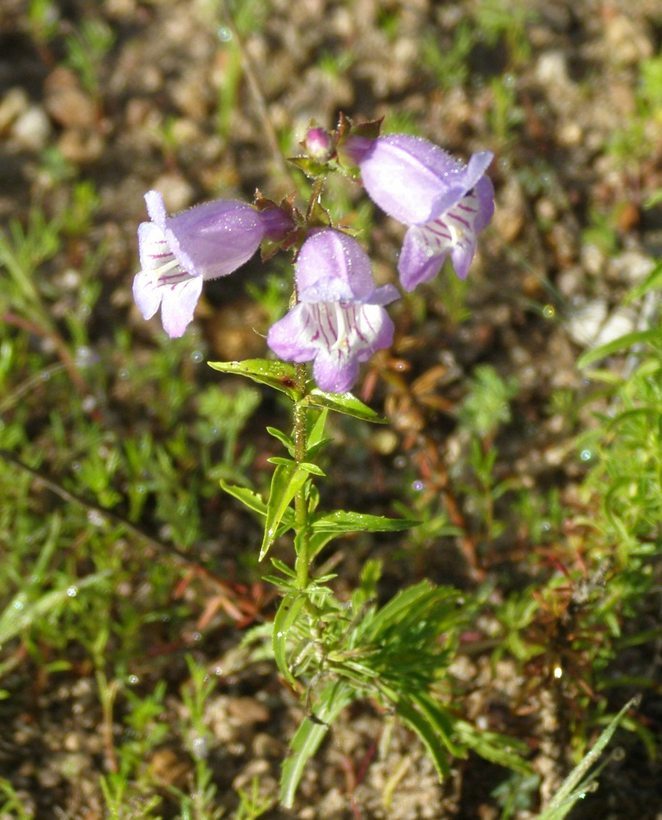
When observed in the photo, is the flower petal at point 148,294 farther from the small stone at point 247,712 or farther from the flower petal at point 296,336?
the small stone at point 247,712

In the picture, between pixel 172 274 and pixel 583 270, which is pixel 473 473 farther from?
pixel 172 274

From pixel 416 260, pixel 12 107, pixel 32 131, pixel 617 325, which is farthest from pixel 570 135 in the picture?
pixel 416 260

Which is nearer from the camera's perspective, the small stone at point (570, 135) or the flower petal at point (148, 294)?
the flower petal at point (148, 294)

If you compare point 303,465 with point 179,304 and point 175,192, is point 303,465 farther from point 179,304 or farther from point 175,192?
point 175,192

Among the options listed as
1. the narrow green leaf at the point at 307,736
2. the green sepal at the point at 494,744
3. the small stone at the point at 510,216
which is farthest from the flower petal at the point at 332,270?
the small stone at the point at 510,216

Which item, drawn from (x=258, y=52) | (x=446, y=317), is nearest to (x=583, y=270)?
(x=446, y=317)

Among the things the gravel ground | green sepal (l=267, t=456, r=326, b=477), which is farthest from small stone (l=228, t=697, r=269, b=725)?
green sepal (l=267, t=456, r=326, b=477)
